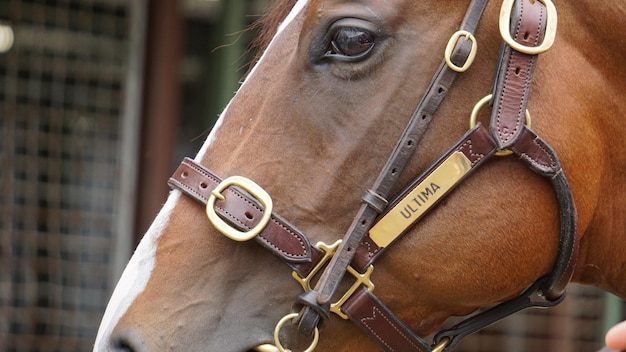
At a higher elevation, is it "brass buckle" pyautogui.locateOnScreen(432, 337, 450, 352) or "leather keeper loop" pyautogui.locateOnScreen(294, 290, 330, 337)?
"leather keeper loop" pyautogui.locateOnScreen(294, 290, 330, 337)

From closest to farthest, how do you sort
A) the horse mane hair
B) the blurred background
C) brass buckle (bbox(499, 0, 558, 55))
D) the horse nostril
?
1. the horse nostril
2. brass buckle (bbox(499, 0, 558, 55))
3. the horse mane hair
4. the blurred background

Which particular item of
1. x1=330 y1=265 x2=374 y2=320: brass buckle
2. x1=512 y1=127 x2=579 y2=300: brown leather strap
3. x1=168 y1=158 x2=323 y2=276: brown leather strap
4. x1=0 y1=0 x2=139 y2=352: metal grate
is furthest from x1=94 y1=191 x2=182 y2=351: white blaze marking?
x1=0 y1=0 x2=139 y2=352: metal grate

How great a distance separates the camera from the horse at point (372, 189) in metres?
1.87

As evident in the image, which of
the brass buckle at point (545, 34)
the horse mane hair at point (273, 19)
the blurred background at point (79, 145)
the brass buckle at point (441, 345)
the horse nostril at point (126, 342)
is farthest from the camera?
the blurred background at point (79, 145)

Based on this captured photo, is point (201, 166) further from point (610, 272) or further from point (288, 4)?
point (610, 272)

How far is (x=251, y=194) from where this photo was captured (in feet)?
6.19

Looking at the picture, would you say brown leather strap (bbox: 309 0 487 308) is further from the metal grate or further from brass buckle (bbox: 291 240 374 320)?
the metal grate

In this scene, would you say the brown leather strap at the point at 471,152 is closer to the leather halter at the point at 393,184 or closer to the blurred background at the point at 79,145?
the leather halter at the point at 393,184

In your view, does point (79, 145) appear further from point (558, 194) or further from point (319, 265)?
point (558, 194)

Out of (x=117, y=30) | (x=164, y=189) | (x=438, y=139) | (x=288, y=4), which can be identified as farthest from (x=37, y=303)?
(x=438, y=139)

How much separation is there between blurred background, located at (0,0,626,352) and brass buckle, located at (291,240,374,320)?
2935 mm

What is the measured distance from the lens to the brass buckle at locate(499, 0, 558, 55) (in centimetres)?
190

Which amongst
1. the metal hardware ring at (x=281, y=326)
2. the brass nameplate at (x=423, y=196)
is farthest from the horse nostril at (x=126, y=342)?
the brass nameplate at (x=423, y=196)

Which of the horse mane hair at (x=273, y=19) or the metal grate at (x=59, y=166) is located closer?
the horse mane hair at (x=273, y=19)
